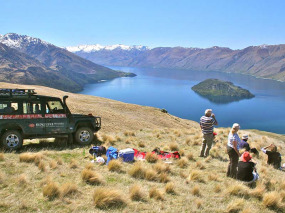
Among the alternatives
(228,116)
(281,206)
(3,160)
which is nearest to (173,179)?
(281,206)

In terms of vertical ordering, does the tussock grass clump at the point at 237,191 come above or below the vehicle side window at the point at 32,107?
below

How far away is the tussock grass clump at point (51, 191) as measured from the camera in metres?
6.28

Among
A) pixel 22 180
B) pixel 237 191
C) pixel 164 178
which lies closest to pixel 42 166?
pixel 22 180

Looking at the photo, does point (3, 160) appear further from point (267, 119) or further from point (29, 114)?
point (267, 119)

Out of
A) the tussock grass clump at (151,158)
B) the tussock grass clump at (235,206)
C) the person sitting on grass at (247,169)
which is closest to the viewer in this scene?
the tussock grass clump at (235,206)

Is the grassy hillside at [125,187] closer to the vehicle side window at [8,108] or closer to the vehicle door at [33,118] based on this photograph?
the vehicle door at [33,118]

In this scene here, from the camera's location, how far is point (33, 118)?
1141 cm

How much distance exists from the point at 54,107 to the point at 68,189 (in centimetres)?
625

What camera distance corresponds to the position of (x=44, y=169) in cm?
823

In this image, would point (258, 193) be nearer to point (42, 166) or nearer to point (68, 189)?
point (68, 189)

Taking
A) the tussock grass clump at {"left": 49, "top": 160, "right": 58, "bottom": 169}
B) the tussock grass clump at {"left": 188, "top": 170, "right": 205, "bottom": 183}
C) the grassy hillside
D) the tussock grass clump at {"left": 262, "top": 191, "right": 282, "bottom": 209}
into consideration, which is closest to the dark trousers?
the grassy hillside

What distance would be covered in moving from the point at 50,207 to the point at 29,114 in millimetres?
6566

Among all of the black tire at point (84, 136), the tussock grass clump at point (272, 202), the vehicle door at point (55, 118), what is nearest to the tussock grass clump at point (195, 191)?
the tussock grass clump at point (272, 202)

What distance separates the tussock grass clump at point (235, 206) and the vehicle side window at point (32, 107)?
29.2ft
